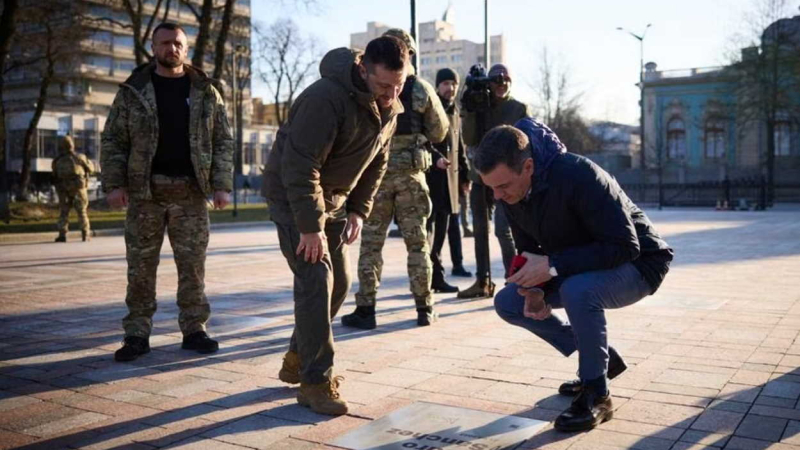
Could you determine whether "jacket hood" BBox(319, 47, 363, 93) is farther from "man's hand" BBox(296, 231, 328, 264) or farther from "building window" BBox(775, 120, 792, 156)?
"building window" BBox(775, 120, 792, 156)

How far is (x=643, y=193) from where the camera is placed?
42.9 metres

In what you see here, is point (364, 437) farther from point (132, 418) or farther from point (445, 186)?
point (445, 186)

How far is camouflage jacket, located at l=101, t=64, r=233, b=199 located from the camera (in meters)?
5.16

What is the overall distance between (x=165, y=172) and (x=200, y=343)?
118 cm

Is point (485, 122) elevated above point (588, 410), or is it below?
above

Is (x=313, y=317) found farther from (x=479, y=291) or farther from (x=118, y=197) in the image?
(x=479, y=291)

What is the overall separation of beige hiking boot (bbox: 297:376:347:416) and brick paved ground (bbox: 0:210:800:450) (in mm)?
53

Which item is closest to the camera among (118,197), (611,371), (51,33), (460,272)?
(611,371)

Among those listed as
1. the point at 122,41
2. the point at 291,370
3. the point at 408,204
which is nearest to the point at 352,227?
Answer: the point at 291,370

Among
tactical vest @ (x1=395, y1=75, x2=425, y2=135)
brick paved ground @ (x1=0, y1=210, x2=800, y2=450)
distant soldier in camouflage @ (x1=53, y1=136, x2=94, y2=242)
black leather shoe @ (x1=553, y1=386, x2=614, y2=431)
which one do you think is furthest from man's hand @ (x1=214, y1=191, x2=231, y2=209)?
distant soldier in camouflage @ (x1=53, y1=136, x2=94, y2=242)

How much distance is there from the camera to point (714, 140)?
59406 millimetres

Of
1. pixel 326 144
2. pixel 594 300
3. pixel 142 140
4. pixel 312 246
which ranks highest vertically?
pixel 142 140

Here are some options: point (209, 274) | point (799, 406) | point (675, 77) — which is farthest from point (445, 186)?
point (675, 77)

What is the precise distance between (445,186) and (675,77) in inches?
2253
